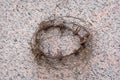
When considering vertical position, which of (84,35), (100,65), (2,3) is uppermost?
(2,3)

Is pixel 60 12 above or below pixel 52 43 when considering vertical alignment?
above

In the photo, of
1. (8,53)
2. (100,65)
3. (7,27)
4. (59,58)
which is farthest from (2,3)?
(100,65)

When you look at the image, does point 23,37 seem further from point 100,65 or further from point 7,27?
point 100,65
